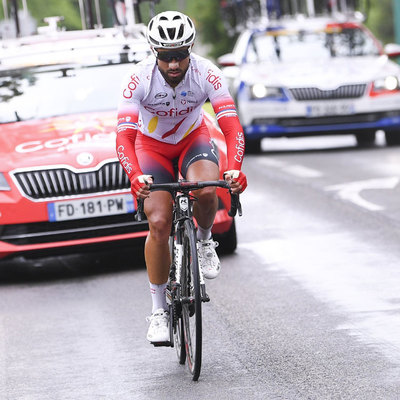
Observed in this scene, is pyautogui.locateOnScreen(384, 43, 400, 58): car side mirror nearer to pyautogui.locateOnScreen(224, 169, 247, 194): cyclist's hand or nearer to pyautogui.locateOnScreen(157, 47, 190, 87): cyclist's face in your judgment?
pyautogui.locateOnScreen(157, 47, 190, 87): cyclist's face

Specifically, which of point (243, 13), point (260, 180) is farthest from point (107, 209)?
point (243, 13)

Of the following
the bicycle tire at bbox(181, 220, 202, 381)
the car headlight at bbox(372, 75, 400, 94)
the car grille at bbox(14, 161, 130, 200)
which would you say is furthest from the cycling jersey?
the car headlight at bbox(372, 75, 400, 94)

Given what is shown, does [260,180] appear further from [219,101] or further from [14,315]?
[219,101]

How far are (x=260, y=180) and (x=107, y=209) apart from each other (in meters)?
6.26

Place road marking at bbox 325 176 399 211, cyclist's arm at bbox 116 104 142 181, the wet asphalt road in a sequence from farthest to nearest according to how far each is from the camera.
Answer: road marking at bbox 325 176 399 211
cyclist's arm at bbox 116 104 142 181
the wet asphalt road

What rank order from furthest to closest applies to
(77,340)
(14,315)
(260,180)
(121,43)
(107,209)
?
1. (260,180)
2. (121,43)
3. (107,209)
4. (14,315)
5. (77,340)

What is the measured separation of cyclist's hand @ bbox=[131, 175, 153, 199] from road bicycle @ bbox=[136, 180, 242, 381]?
0.03 metres

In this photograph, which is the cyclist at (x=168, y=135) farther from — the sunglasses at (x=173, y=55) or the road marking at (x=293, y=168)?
the road marking at (x=293, y=168)

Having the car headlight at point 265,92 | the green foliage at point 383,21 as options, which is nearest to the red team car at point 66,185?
the car headlight at point 265,92

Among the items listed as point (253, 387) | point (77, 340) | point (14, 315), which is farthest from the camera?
point (14, 315)

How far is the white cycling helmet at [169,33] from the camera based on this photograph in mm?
6691

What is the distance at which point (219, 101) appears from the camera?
707 centimetres

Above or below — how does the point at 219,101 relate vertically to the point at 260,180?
above

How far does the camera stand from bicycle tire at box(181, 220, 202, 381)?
6305 mm
